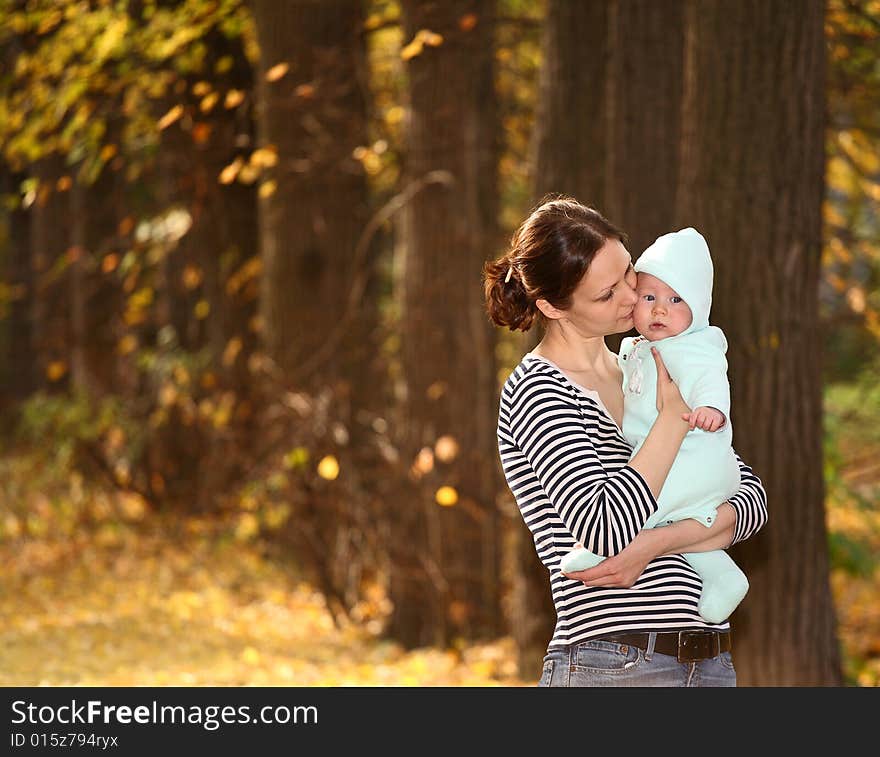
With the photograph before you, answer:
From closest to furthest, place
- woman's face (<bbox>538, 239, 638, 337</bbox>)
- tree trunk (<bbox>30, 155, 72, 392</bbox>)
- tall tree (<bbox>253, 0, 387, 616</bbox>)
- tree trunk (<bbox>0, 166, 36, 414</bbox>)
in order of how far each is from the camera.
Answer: woman's face (<bbox>538, 239, 638, 337</bbox>), tall tree (<bbox>253, 0, 387, 616</bbox>), tree trunk (<bbox>30, 155, 72, 392</bbox>), tree trunk (<bbox>0, 166, 36, 414</bbox>)

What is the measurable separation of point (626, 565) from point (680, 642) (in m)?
0.27

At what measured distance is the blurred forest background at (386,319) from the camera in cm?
549

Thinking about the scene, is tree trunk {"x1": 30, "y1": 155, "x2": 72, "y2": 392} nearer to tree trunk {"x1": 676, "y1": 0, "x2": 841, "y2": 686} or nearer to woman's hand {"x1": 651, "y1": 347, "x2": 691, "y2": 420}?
tree trunk {"x1": 676, "y1": 0, "x2": 841, "y2": 686}

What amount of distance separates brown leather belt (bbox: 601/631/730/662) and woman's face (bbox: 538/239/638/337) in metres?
0.76

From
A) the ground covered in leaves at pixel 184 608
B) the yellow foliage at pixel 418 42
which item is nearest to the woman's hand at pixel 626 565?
the ground covered in leaves at pixel 184 608

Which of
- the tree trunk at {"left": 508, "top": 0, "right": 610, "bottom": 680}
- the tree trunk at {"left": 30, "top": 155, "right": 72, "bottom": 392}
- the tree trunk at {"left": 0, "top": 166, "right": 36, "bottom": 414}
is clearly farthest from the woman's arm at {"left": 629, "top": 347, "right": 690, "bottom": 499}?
the tree trunk at {"left": 0, "top": 166, "right": 36, "bottom": 414}

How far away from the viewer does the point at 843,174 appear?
10.8m

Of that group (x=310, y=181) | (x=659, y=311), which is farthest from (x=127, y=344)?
(x=659, y=311)

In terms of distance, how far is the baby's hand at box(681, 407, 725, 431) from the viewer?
9.98 feet

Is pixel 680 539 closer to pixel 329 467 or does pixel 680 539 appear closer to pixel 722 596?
pixel 722 596

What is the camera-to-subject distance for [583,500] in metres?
2.91

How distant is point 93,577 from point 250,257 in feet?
11.2
